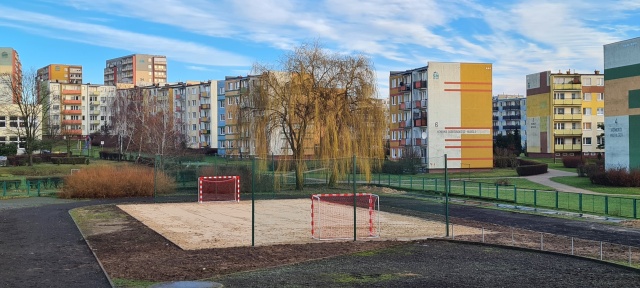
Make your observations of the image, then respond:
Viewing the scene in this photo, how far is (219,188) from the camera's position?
128 ft

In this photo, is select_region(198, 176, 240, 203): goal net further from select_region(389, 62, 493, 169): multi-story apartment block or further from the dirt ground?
select_region(389, 62, 493, 169): multi-story apartment block

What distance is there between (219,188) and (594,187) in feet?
96.8

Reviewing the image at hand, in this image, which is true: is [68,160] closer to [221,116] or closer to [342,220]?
[221,116]

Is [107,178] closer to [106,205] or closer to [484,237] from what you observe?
[106,205]

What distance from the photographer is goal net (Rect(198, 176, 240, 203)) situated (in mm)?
38156

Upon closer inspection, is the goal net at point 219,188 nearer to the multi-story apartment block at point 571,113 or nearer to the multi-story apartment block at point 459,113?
the multi-story apartment block at point 459,113

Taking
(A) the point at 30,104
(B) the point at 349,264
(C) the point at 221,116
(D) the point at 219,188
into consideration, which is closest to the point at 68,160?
(A) the point at 30,104

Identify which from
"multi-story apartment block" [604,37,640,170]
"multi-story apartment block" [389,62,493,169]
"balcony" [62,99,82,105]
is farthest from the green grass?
"balcony" [62,99,82,105]

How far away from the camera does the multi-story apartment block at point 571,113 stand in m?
97.2

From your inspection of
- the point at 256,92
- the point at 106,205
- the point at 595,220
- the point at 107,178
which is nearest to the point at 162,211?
the point at 106,205

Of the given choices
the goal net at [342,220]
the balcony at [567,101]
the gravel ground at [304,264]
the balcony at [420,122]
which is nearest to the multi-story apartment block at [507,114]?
the balcony at [567,101]

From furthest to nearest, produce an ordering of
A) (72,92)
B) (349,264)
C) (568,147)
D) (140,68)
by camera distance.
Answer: (140,68) → (72,92) → (568,147) → (349,264)

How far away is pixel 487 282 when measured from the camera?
11.8 metres

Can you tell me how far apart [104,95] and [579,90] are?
310 feet
